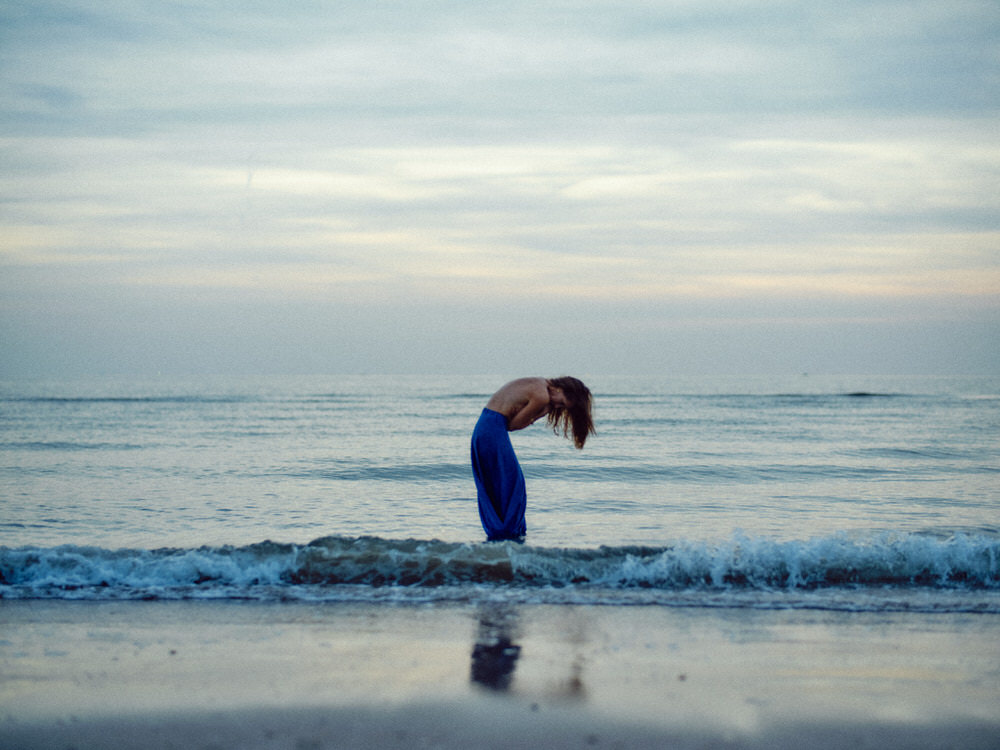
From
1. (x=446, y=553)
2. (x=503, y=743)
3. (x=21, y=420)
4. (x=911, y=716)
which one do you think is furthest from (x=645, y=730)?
(x=21, y=420)

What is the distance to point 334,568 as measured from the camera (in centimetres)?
597

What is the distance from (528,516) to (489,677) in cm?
559

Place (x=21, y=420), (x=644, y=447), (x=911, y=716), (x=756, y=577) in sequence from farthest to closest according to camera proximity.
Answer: (x=21, y=420) → (x=644, y=447) → (x=756, y=577) → (x=911, y=716)

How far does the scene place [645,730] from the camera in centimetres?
307

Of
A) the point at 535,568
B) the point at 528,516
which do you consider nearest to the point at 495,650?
the point at 535,568

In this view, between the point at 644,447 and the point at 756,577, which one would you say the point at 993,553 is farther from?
the point at 644,447

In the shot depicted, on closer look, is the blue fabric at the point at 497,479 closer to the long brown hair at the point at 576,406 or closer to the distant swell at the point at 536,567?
the distant swell at the point at 536,567

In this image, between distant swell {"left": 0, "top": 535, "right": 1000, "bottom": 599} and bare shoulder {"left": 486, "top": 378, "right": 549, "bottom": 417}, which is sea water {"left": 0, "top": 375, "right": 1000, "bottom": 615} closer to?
distant swell {"left": 0, "top": 535, "right": 1000, "bottom": 599}

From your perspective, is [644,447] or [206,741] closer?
[206,741]

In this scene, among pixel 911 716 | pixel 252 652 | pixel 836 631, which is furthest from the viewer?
pixel 836 631

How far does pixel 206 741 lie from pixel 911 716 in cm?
292

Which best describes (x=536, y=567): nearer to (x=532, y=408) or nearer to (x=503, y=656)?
(x=532, y=408)

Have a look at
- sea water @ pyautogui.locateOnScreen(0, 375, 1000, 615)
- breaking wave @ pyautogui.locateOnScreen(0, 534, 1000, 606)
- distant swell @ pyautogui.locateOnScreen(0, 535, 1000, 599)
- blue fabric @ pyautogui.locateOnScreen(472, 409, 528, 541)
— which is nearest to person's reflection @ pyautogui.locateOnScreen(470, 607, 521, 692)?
sea water @ pyautogui.locateOnScreen(0, 375, 1000, 615)

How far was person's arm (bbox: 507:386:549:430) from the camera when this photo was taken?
20.8 feet
